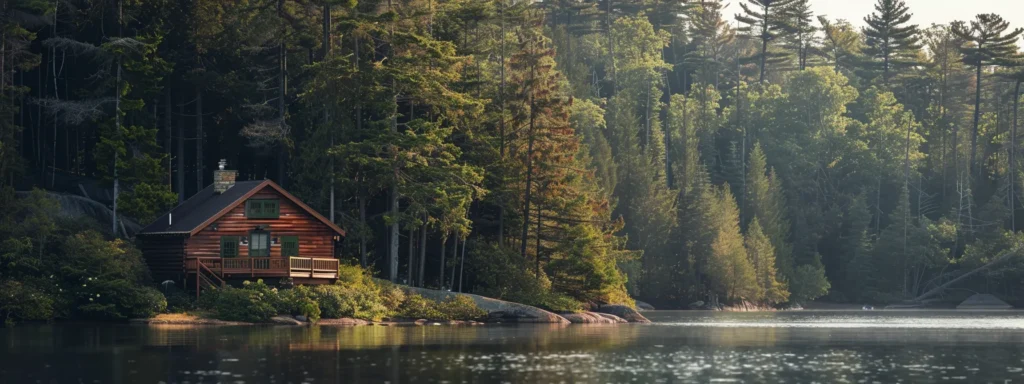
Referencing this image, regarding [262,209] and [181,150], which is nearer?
[262,209]

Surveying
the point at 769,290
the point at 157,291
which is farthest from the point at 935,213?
the point at 157,291

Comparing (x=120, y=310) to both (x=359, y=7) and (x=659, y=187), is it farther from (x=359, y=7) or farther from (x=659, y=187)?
(x=659, y=187)

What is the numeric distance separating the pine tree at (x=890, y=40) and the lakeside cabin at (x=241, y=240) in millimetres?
95260

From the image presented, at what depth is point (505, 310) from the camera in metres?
73.0

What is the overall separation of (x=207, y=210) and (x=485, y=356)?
30393 mm

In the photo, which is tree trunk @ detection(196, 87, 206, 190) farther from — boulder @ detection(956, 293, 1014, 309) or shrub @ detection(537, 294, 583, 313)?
boulder @ detection(956, 293, 1014, 309)

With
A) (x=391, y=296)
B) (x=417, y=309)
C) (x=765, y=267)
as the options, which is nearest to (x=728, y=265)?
(x=765, y=267)

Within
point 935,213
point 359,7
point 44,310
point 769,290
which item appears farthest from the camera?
point 935,213

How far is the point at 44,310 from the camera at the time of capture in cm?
5944

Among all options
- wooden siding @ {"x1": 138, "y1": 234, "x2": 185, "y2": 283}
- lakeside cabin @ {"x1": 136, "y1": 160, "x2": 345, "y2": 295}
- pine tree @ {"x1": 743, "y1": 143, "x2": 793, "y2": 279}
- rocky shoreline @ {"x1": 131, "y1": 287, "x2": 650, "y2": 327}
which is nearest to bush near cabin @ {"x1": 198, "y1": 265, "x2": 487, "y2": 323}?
rocky shoreline @ {"x1": 131, "y1": 287, "x2": 650, "y2": 327}

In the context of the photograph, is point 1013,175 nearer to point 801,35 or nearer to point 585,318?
point 801,35

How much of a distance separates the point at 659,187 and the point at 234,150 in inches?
1887

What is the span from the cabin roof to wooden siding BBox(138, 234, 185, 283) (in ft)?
1.48

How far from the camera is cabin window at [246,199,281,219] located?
68.8 metres
